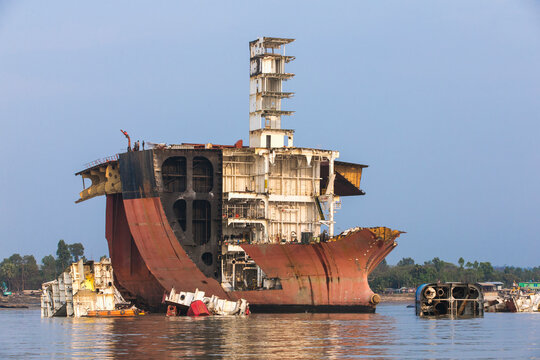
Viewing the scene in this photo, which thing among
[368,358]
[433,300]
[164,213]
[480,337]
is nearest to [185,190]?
[164,213]

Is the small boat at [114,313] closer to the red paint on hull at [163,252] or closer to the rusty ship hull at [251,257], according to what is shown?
the rusty ship hull at [251,257]

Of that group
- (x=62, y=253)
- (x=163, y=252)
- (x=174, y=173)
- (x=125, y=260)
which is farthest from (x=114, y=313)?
(x=62, y=253)

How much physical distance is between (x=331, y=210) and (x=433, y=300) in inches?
341

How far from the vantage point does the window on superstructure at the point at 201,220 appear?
65.8 meters

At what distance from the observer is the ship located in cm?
6247

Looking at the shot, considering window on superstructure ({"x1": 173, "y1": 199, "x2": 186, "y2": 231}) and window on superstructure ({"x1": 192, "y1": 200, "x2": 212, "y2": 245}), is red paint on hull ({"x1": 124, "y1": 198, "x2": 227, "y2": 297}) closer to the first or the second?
window on superstructure ({"x1": 173, "y1": 199, "x2": 186, "y2": 231})

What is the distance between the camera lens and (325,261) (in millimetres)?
61938

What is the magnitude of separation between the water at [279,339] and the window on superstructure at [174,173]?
9.56 metres

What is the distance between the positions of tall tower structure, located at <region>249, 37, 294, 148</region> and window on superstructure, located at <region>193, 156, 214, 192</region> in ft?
16.4

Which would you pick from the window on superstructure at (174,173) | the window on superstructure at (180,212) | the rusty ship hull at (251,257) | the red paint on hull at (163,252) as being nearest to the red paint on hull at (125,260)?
the rusty ship hull at (251,257)

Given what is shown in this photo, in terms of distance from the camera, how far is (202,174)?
66.5 meters

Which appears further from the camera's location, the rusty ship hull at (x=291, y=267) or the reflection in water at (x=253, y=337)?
the rusty ship hull at (x=291, y=267)

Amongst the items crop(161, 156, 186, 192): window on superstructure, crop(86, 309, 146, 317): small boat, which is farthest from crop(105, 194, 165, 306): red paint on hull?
crop(161, 156, 186, 192): window on superstructure

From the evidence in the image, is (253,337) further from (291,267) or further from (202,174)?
(202,174)
